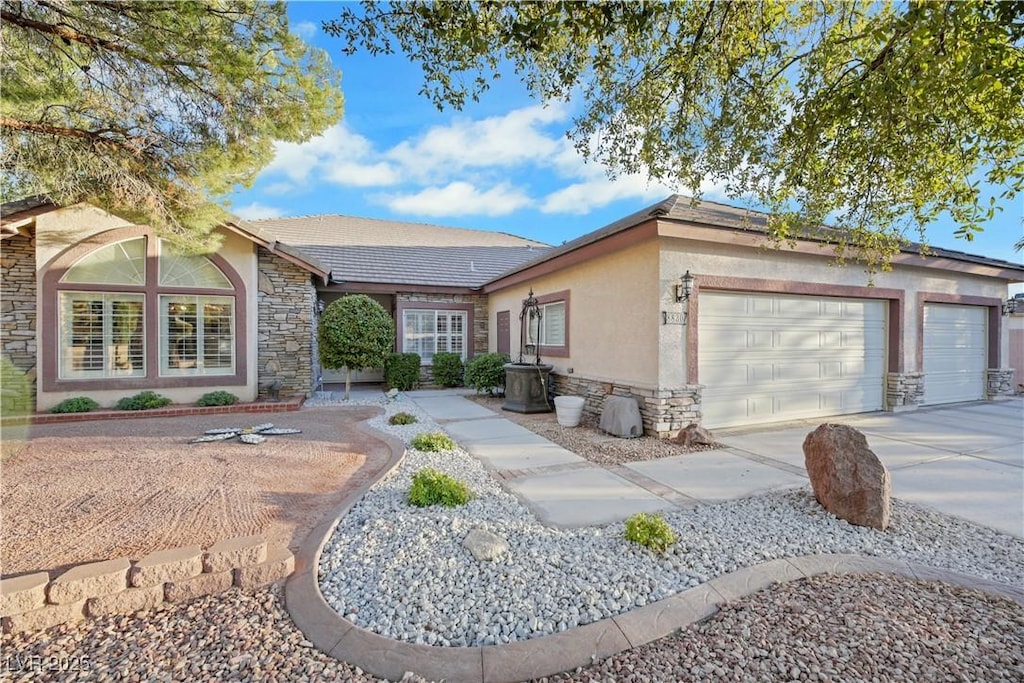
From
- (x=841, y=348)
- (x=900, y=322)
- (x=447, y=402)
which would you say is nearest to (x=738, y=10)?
(x=841, y=348)

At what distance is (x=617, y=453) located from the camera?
5793 millimetres

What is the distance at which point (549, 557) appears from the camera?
2955 mm

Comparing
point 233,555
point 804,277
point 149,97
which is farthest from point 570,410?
point 149,97

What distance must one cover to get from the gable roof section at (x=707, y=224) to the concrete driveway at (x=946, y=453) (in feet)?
9.43

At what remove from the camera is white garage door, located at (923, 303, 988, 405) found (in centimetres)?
941

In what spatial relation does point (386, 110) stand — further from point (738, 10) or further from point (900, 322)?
point (900, 322)

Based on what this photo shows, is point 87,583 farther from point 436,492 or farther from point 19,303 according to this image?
point 19,303

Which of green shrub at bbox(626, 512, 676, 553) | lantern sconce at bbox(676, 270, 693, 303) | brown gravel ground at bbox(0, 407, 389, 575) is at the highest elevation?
lantern sconce at bbox(676, 270, 693, 303)

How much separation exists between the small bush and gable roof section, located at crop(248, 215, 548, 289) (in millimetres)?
2215

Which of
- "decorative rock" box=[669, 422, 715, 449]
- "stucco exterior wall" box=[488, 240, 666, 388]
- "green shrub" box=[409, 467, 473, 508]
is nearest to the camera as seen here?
"green shrub" box=[409, 467, 473, 508]

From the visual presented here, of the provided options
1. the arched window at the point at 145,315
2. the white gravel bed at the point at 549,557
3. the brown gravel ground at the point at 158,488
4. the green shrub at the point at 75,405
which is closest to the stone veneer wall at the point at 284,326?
the arched window at the point at 145,315

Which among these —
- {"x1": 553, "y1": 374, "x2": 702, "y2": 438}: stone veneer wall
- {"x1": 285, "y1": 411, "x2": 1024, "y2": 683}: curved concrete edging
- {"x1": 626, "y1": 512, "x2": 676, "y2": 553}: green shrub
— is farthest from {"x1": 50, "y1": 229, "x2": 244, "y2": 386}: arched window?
{"x1": 626, "y1": 512, "x2": 676, "y2": 553}: green shrub

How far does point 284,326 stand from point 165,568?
8.34 meters

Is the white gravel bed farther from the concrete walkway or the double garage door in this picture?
the double garage door
